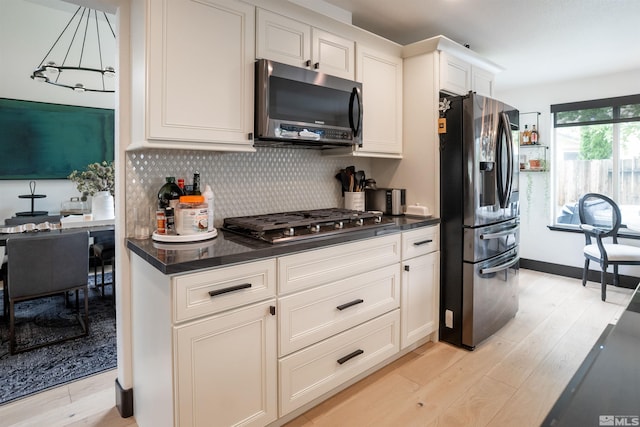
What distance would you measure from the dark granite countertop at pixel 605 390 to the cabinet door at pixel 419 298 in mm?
1687

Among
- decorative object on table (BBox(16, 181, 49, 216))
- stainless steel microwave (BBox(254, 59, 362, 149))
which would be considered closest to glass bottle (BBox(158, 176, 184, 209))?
stainless steel microwave (BBox(254, 59, 362, 149))

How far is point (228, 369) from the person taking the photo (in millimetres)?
1560

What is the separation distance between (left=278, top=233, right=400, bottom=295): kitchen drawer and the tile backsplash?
0.69m

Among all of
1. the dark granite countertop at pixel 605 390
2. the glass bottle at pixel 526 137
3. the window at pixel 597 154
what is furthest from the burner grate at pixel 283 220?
the window at pixel 597 154

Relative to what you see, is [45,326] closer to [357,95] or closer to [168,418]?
[168,418]

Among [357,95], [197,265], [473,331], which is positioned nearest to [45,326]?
[197,265]

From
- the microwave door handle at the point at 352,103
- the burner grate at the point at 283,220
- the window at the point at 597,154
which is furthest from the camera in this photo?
the window at the point at 597,154

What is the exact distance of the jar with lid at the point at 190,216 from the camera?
5.84 feet

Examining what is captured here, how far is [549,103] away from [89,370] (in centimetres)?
545

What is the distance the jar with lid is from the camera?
1.78 m

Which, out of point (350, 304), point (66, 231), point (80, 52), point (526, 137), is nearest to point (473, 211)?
point (350, 304)

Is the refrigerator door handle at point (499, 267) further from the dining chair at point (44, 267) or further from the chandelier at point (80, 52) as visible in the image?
the chandelier at point (80, 52)

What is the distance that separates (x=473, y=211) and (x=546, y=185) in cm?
281

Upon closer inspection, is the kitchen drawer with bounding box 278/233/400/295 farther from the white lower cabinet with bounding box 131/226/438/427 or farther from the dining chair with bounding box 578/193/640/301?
the dining chair with bounding box 578/193/640/301
